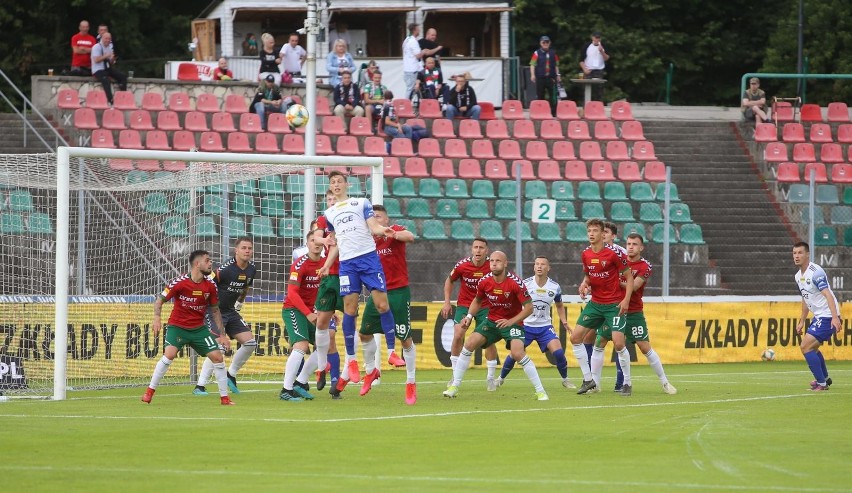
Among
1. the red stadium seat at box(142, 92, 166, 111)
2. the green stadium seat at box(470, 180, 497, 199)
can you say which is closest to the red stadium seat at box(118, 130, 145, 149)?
the red stadium seat at box(142, 92, 166, 111)

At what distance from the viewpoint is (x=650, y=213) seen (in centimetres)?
2867

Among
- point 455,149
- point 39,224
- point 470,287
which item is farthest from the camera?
point 455,149

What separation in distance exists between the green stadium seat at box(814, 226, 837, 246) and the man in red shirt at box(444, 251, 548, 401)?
14.3 metres

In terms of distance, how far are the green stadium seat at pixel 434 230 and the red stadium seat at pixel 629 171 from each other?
5577mm

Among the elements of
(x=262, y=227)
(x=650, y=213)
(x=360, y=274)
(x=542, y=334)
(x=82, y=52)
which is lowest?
(x=542, y=334)

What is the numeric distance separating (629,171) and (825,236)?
442 cm

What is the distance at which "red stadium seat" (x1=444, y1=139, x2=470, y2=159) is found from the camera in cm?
2994

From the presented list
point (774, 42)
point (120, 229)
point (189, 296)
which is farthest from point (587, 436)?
point (774, 42)

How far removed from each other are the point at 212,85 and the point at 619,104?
983 cm

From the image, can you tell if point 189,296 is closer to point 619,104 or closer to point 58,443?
point 58,443

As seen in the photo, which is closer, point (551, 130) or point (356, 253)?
point (356, 253)

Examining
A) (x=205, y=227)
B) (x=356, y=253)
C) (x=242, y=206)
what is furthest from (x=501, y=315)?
(x=242, y=206)

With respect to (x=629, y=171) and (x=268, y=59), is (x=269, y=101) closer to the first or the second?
(x=268, y=59)

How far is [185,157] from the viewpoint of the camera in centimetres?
1747
